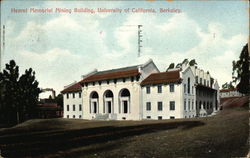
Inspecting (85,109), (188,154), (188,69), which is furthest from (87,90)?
(188,154)

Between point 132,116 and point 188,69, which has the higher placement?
point 188,69

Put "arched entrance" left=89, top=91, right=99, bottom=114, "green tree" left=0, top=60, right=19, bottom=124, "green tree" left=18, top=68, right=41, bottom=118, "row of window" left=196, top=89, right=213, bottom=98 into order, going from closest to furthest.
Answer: "green tree" left=0, top=60, right=19, bottom=124, "green tree" left=18, top=68, right=41, bottom=118, "row of window" left=196, top=89, right=213, bottom=98, "arched entrance" left=89, top=91, right=99, bottom=114

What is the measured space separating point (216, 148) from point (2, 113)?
103ft

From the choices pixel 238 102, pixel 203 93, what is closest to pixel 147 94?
pixel 203 93

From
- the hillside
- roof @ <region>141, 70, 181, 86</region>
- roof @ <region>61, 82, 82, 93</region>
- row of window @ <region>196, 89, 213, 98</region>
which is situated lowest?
the hillside

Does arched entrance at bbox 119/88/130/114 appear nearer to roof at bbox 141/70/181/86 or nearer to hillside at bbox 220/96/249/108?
roof at bbox 141/70/181/86

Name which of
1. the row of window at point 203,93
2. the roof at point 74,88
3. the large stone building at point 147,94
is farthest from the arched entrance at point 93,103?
the row of window at point 203,93

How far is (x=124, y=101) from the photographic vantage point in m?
37.2

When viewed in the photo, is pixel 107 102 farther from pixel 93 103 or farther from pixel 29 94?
pixel 29 94

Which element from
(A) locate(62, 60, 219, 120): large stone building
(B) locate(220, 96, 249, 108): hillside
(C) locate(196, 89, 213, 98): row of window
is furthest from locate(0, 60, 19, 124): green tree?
(B) locate(220, 96, 249, 108): hillside

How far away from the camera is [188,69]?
32875 mm

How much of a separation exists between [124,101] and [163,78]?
8401 millimetres

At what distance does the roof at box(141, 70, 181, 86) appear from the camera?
3132cm

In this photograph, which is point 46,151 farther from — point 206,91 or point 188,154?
point 206,91
